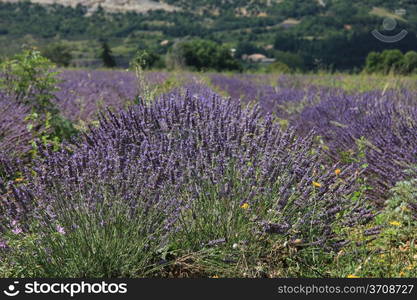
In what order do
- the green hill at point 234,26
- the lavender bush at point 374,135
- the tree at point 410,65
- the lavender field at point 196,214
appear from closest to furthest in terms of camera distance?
1. the lavender field at point 196,214
2. the lavender bush at point 374,135
3. the tree at point 410,65
4. the green hill at point 234,26

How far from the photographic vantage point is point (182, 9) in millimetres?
76250

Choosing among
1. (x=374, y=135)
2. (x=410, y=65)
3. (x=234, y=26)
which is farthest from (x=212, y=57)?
(x=234, y=26)

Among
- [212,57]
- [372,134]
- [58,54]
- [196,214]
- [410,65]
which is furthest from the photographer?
[212,57]

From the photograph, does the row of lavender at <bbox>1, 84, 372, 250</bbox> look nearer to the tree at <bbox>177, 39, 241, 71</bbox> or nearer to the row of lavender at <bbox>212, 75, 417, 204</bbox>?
the row of lavender at <bbox>212, 75, 417, 204</bbox>

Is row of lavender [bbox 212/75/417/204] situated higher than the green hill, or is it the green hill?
row of lavender [bbox 212/75/417/204]

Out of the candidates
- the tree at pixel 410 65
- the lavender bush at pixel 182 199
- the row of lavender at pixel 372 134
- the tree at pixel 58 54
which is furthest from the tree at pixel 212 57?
the lavender bush at pixel 182 199

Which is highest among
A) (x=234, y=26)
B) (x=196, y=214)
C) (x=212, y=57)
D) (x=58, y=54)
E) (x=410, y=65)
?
(x=196, y=214)

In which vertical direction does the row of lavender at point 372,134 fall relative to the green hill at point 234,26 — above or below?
above

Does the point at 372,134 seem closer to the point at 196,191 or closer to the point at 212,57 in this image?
the point at 196,191

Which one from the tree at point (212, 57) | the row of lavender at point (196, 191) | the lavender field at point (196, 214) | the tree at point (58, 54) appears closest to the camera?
the lavender field at point (196, 214)

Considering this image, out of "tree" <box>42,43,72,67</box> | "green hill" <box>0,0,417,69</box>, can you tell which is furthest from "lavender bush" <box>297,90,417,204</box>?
"green hill" <box>0,0,417,69</box>

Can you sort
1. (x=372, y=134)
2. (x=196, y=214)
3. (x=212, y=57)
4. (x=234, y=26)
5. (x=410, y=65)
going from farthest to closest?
1. (x=234, y=26)
2. (x=212, y=57)
3. (x=410, y=65)
4. (x=372, y=134)
5. (x=196, y=214)

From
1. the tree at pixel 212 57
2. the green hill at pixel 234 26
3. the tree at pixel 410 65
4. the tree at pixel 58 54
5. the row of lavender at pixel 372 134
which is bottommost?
the green hill at pixel 234 26

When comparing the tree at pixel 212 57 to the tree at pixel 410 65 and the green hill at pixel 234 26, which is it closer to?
the green hill at pixel 234 26
